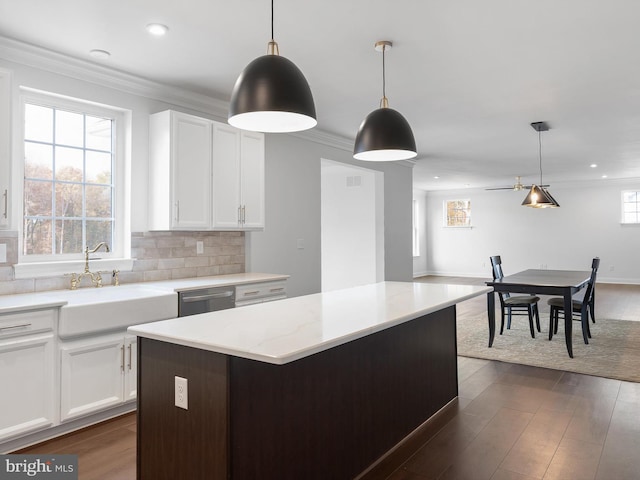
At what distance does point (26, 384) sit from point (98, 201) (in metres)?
1.61

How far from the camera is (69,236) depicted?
11.9 ft

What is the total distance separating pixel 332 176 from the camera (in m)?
8.07

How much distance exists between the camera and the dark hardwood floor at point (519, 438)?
8.08 feet

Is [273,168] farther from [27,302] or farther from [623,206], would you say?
[623,206]

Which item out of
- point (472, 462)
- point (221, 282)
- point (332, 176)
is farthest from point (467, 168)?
point (472, 462)

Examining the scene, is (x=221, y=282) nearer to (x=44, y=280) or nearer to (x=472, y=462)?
(x=44, y=280)

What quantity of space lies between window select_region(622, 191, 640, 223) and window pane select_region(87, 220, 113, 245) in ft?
37.5

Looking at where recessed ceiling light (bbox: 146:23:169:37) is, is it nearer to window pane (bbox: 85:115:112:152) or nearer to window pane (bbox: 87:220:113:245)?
window pane (bbox: 85:115:112:152)

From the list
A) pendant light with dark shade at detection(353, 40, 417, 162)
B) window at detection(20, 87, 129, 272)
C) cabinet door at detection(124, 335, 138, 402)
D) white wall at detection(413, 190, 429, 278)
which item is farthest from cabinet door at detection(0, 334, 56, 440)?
white wall at detection(413, 190, 429, 278)

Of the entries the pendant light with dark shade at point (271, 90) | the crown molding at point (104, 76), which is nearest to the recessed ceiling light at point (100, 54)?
the crown molding at point (104, 76)

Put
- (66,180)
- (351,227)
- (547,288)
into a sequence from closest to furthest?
1. (66,180)
2. (547,288)
3. (351,227)

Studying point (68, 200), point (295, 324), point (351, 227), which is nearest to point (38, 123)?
point (68, 200)

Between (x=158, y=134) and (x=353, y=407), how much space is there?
275 centimetres

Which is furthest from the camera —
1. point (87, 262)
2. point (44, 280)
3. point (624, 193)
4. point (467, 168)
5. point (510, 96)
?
point (624, 193)
